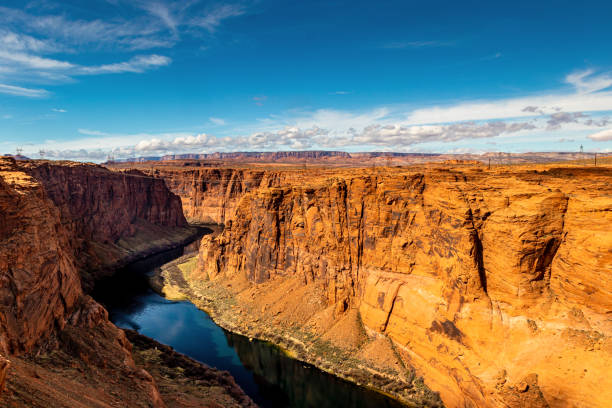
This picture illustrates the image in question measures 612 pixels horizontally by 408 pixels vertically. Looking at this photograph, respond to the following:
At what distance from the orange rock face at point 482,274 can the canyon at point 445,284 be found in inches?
4.4

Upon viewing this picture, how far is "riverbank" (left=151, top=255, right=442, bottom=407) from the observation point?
119 ft

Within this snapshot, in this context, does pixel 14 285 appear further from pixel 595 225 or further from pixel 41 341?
pixel 595 225

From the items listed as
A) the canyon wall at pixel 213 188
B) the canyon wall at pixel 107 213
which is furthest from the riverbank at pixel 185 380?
the canyon wall at pixel 213 188

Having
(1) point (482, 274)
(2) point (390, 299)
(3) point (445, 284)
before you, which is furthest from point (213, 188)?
(1) point (482, 274)

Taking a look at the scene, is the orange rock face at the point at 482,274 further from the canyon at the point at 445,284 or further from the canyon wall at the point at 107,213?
the canyon wall at the point at 107,213

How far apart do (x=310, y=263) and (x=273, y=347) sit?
13479mm

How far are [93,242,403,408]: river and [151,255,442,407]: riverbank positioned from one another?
0.97 m

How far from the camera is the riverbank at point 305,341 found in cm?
3638

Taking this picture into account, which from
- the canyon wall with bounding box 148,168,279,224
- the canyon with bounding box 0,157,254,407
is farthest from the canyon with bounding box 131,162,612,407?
the canyon wall with bounding box 148,168,279,224

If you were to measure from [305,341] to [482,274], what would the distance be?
24.3 metres

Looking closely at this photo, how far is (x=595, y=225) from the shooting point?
28.4 m

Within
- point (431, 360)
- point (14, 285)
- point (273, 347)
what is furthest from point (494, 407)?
point (14, 285)

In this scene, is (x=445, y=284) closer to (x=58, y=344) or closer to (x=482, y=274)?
(x=482, y=274)

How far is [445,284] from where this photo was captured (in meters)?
36.7
